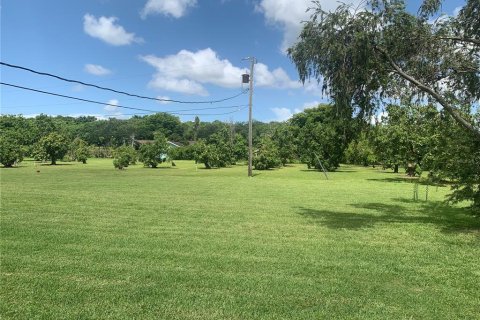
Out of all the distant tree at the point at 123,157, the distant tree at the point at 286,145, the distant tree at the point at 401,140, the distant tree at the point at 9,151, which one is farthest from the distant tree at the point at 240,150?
the distant tree at the point at 401,140

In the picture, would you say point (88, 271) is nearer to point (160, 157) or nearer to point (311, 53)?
point (311, 53)

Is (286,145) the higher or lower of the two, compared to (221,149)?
higher

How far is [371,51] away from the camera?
34.2 feet

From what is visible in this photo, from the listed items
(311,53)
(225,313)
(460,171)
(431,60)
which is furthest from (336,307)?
(431,60)

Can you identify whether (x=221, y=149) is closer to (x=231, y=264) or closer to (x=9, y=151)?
(x=9, y=151)

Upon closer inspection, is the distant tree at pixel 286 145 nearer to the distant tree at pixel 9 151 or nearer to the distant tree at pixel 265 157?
the distant tree at pixel 265 157

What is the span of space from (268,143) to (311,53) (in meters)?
41.2

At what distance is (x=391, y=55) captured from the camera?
11.2 meters

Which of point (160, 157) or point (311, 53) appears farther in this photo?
point (160, 157)

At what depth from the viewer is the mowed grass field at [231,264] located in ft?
16.1

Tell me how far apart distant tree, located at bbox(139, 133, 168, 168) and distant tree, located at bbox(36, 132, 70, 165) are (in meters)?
13.1

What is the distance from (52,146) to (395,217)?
5259 cm

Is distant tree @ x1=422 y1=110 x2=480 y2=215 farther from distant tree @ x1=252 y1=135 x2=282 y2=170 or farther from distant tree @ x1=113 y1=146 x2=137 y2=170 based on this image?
distant tree @ x1=252 y1=135 x2=282 y2=170

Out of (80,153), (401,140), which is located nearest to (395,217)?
(401,140)
